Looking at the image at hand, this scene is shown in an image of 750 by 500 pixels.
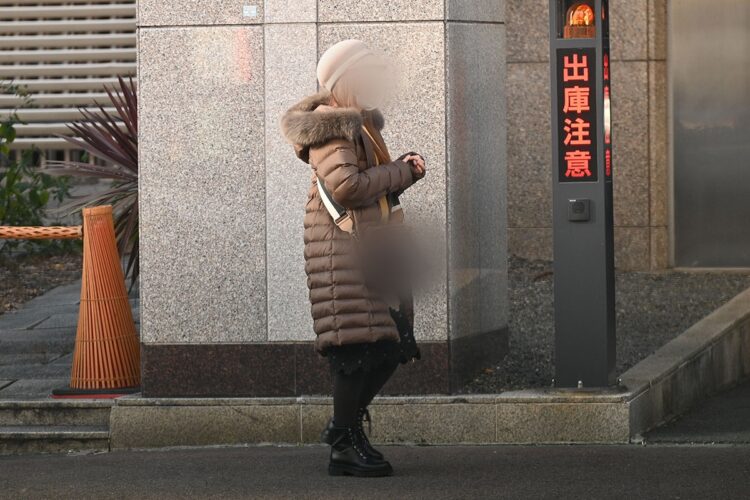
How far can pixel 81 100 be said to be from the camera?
16703 millimetres

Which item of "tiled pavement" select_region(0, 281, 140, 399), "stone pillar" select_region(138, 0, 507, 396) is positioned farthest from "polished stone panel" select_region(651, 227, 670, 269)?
"stone pillar" select_region(138, 0, 507, 396)

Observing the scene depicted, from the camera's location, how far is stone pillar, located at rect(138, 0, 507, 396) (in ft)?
24.5

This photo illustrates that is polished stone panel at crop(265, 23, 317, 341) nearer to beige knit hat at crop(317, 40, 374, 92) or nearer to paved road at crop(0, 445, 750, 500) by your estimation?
paved road at crop(0, 445, 750, 500)

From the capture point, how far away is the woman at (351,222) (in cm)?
599

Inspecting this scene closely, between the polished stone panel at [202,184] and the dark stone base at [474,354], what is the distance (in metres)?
1.00

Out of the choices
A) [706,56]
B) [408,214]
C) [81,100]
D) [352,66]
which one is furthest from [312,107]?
[81,100]

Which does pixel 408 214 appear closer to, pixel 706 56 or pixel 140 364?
pixel 140 364

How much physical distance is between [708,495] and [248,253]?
276 cm

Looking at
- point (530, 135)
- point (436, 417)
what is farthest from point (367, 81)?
point (530, 135)

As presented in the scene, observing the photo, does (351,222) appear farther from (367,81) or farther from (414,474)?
(414,474)

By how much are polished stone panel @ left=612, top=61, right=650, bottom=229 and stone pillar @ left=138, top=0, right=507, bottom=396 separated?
3859mm

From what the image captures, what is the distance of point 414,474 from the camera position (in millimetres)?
6410

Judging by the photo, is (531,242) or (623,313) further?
(531,242)

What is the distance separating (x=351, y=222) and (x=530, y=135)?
5606 mm
